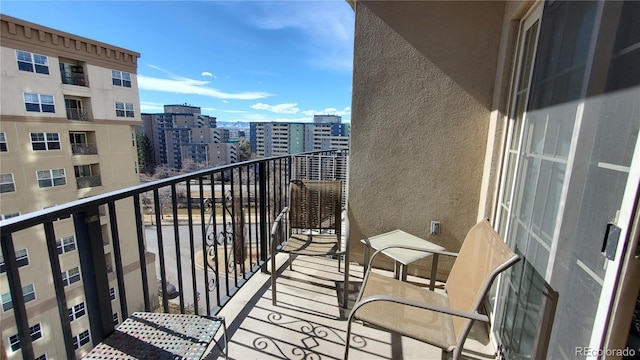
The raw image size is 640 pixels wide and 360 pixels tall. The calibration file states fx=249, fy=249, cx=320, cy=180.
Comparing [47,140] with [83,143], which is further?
[83,143]

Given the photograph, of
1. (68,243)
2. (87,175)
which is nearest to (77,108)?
(87,175)

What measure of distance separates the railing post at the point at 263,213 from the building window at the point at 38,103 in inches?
365

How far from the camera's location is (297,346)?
1656mm

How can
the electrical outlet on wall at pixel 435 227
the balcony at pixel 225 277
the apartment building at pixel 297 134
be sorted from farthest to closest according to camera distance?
the apartment building at pixel 297 134 < the electrical outlet on wall at pixel 435 227 < the balcony at pixel 225 277

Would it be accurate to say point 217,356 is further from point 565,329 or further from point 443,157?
point 443,157

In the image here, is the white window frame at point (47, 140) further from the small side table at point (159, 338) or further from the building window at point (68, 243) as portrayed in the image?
the small side table at point (159, 338)

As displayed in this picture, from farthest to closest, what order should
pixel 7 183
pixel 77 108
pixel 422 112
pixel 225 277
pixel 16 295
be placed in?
pixel 77 108, pixel 7 183, pixel 422 112, pixel 225 277, pixel 16 295

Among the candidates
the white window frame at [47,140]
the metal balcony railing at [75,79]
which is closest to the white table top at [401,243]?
the white window frame at [47,140]

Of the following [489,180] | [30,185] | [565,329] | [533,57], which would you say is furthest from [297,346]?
[30,185]

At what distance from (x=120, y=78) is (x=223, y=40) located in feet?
31.3

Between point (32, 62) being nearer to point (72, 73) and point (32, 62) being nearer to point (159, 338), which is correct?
point (72, 73)

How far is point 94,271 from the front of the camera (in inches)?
39.9

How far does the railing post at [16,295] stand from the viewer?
756mm

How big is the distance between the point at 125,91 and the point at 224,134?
56.1ft
